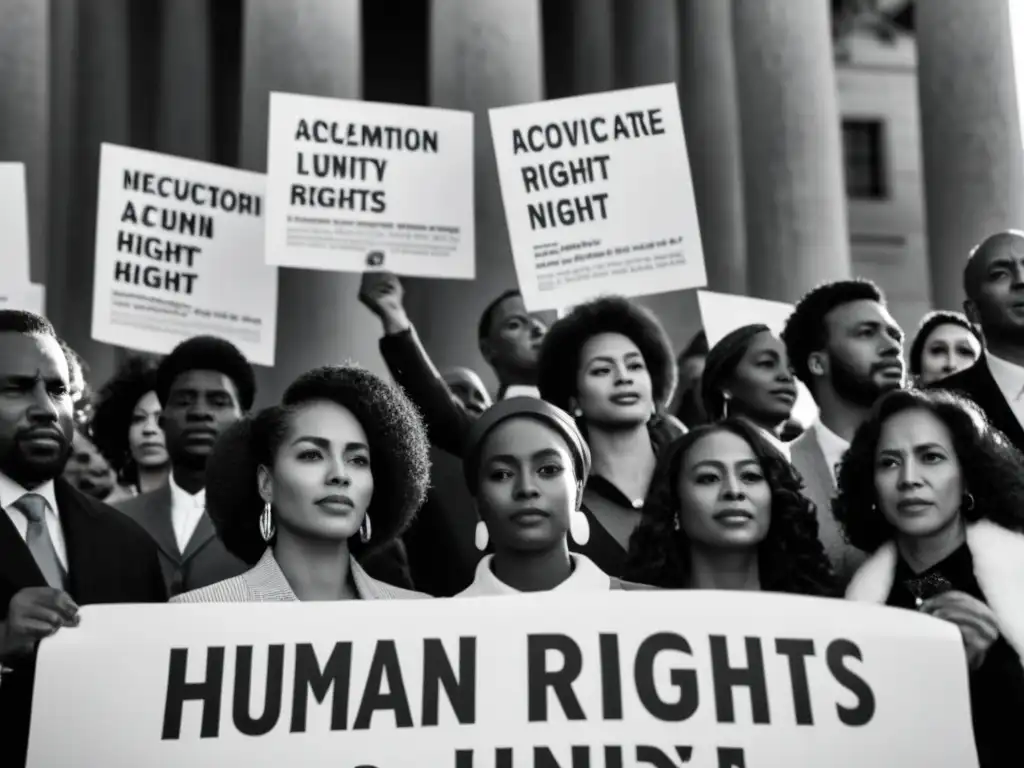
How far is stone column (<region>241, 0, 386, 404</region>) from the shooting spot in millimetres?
17250

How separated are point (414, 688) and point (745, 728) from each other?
1259 mm

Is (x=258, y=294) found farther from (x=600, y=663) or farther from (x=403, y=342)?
(x=600, y=663)

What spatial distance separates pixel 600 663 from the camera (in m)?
6.34

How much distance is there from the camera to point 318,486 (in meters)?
6.94

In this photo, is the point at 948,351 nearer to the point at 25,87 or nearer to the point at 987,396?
the point at 987,396

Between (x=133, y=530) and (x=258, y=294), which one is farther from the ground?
(x=258, y=294)

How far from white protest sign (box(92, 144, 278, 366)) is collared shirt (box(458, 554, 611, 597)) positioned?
548cm

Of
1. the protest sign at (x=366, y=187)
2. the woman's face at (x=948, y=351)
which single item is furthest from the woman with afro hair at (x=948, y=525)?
the protest sign at (x=366, y=187)

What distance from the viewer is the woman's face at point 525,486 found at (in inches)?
272

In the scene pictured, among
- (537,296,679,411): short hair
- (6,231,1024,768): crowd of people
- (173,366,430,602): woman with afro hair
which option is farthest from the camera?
(537,296,679,411): short hair

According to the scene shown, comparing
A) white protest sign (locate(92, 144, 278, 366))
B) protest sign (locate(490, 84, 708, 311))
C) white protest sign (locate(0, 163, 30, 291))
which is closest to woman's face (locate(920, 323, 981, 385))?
protest sign (locate(490, 84, 708, 311))

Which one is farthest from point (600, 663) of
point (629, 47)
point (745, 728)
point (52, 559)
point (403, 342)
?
point (629, 47)

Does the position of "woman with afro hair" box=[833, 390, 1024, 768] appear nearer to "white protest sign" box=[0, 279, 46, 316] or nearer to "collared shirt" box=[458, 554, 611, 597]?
"collared shirt" box=[458, 554, 611, 597]

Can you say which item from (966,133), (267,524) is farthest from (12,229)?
(966,133)
